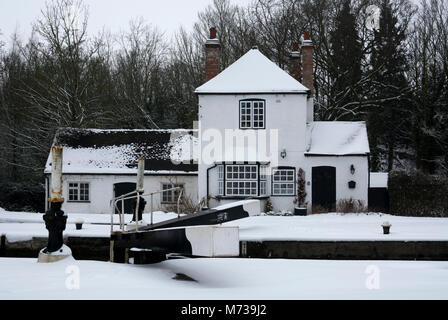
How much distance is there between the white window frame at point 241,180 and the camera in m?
23.5

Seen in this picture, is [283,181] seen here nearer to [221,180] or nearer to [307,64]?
[221,180]

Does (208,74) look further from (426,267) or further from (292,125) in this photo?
(426,267)

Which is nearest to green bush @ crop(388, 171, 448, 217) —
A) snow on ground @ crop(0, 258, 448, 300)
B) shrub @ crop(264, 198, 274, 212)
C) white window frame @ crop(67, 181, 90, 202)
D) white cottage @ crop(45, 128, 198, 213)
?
shrub @ crop(264, 198, 274, 212)

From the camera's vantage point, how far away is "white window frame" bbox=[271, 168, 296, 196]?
2362 centimetres

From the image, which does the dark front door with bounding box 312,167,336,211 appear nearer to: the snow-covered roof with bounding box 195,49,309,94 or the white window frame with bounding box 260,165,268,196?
the white window frame with bounding box 260,165,268,196

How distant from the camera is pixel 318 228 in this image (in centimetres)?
1675

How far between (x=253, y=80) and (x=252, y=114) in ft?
5.20

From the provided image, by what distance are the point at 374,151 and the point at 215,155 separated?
52.2ft

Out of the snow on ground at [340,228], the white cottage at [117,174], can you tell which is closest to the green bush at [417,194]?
the snow on ground at [340,228]

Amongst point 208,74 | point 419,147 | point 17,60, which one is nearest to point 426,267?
point 208,74

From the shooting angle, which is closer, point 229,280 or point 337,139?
point 229,280

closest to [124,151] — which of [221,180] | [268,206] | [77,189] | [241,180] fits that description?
[77,189]

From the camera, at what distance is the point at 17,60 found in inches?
1618

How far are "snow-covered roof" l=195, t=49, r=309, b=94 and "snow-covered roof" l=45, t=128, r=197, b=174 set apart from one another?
12.8 feet
